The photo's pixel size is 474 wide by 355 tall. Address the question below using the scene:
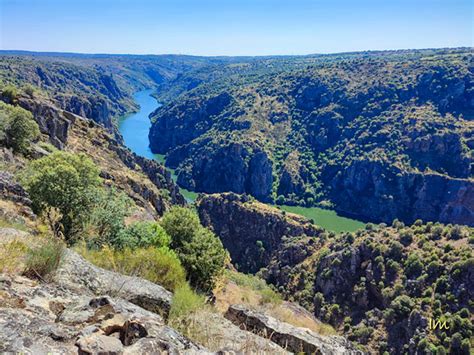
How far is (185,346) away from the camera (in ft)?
19.9

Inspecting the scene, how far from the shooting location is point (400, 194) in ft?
363

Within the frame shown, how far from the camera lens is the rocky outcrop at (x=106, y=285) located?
24.6ft

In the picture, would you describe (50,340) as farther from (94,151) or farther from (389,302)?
(94,151)

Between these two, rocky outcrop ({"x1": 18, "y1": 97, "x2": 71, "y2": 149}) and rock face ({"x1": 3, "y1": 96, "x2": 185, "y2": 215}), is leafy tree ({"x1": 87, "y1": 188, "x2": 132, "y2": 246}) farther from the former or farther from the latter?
rocky outcrop ({"x1": 18, "y1": 97, "x2": 71, "y2": 149})

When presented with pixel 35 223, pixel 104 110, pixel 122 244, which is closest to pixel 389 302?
pixel 122 244

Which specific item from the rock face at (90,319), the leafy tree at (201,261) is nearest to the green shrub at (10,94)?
the leafy tree at (201,261)

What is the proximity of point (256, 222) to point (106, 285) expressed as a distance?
5869 cm

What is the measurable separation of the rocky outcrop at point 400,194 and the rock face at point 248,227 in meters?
51.9

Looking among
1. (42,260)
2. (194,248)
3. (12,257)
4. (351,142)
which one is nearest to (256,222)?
(194,248)

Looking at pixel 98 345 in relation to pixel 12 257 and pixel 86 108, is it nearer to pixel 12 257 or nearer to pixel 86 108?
pixel 12 257

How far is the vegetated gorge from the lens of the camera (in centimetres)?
700

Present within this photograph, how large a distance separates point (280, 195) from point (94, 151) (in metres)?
78.3

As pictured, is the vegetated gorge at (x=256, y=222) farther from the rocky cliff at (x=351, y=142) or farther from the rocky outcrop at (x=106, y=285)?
the rocky cliff at (x=351, y=142)

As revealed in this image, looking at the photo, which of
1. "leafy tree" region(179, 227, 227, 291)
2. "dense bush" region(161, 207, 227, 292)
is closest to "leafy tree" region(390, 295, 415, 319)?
"dense bush" region(161, 207, 227, 292)
